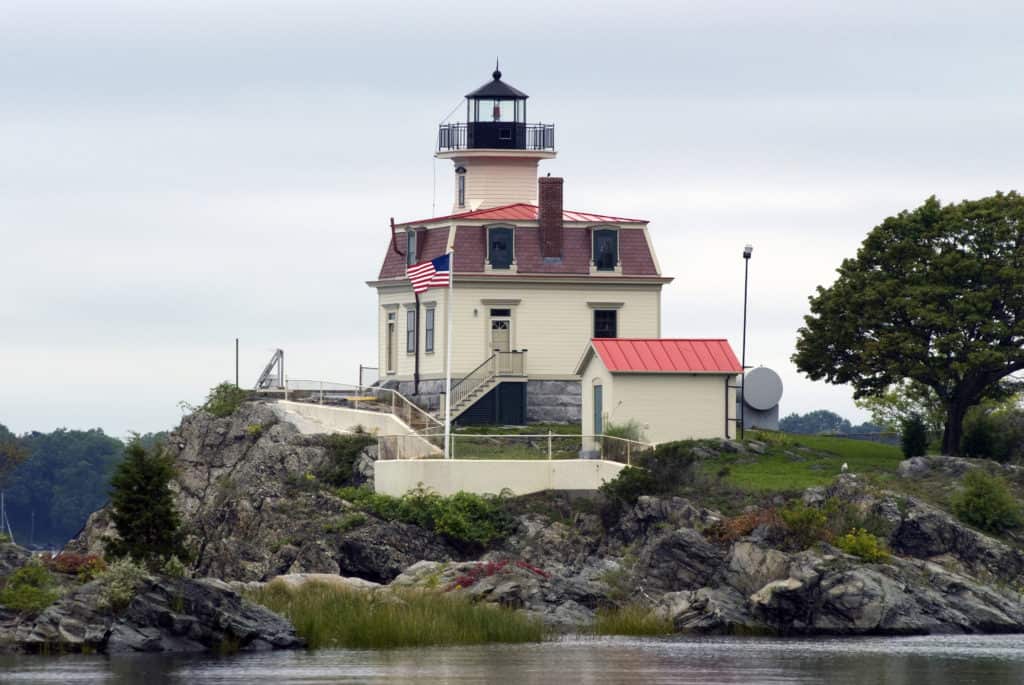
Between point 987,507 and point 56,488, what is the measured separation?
105 m

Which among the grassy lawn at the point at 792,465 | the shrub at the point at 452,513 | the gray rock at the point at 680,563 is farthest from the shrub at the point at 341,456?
the gray rock at the point at 680,563

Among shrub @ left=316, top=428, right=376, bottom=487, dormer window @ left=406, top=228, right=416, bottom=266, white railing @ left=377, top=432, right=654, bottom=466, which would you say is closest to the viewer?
white railing @ left=377, top=432, right=654, bottom=466

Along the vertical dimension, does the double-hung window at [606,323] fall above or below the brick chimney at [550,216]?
below

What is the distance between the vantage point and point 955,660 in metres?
45.1

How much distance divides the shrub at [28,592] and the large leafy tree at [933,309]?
26766mm

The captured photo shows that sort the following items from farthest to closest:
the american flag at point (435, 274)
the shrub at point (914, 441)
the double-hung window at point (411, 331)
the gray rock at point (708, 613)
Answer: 1. the double-hung window at point (411, 331)
2. the shrub at point (914, 441)
3. the american flag at point (435, 274)
4. the gray rock at point (708, 613)

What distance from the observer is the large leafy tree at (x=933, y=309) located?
214ft

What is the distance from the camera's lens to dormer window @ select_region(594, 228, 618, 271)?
246 feet

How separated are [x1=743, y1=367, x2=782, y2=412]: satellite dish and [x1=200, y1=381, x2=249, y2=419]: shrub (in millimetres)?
16145

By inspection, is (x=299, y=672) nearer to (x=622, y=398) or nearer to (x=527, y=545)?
(x=527, y=545)

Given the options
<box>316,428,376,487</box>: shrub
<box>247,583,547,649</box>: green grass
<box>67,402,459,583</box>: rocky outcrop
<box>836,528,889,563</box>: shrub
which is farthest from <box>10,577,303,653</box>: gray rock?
<box>316,428,376,487</box>: shrub

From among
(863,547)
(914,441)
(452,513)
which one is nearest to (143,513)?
(452,513)

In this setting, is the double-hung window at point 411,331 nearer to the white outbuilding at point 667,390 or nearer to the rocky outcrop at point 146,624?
the white outbuilding at point 667,390

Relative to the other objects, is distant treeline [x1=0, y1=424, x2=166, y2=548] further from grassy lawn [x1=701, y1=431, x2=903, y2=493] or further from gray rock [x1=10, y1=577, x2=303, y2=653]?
gray rock [x1=10, y1=577, x2=303, y2=653]
